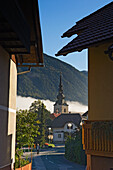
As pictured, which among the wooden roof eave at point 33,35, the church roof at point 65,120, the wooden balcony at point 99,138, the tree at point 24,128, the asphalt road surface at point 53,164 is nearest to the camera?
the wooden roof eave at point 33,35

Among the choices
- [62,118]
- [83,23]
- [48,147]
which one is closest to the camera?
[83,23]

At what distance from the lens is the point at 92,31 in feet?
40.2

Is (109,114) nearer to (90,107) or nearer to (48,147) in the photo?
(90,107)

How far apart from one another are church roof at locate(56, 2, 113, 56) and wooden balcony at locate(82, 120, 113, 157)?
2920mm

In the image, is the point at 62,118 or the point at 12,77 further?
the point at 62,118

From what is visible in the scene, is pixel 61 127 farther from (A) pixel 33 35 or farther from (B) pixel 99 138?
(A) pixel 33 35

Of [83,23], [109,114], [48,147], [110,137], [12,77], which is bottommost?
[48,147]

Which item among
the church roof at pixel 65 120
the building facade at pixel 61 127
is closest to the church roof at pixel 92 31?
the building facade at pixel 61 127

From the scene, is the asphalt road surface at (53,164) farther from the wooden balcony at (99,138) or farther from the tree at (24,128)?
the wooden balcony at (99,138)

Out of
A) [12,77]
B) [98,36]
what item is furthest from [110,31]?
[12,77]

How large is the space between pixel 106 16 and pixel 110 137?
513 centimetres

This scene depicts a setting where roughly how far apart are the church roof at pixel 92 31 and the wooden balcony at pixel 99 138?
9.58 ft

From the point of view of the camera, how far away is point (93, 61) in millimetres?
12328

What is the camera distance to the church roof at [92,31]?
434 inches
